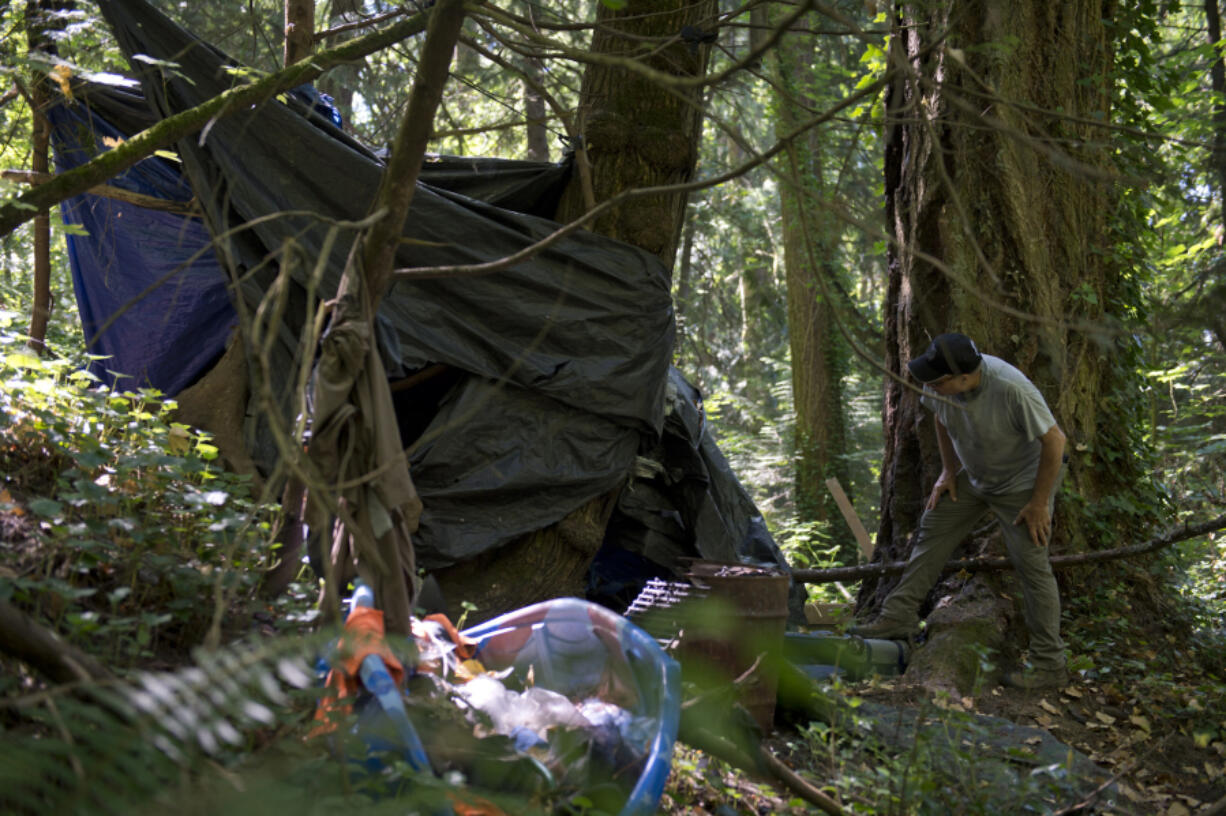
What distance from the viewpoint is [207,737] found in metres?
1.43

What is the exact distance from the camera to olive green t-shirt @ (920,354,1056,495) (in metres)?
4.52

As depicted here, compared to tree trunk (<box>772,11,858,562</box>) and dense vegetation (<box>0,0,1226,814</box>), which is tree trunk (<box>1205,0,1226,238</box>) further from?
tree trunk (<box>772,11,858,562</box>)

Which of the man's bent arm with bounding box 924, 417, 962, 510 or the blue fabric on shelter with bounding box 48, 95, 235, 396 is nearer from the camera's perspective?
the blue fabric on shelter with bounding box 48, 95, 235, 396

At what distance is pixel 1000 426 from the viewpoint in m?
4.61

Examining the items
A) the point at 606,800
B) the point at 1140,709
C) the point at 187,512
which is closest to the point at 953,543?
the point at 1140,709

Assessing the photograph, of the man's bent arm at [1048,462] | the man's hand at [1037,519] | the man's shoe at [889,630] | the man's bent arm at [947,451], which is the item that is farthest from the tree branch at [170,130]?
A: the man's shoe at [889,630]

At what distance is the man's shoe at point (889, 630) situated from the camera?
5.14 m

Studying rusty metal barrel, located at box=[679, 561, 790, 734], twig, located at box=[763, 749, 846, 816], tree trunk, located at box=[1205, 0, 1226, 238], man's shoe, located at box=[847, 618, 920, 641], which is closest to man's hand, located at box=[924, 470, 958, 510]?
man's shoe, located at box=[847, 618, 920, 641]

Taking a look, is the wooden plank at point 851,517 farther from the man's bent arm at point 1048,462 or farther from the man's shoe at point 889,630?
the man's bent arm at point 1048,462

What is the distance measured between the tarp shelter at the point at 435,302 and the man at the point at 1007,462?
138 cm

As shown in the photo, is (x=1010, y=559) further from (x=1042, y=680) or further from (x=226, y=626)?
(x=226, y=626)

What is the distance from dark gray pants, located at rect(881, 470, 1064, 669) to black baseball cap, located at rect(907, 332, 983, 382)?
2.62 ft

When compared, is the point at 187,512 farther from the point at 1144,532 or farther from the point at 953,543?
the point at 1144,532

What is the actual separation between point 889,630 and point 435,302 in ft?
9.95
